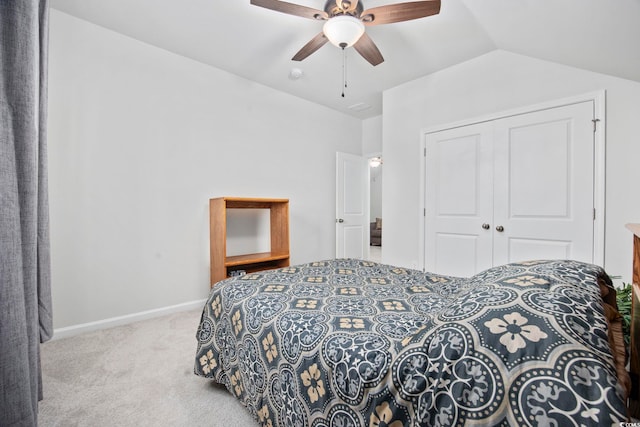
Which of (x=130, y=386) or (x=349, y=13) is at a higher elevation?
(x=349, y=13)

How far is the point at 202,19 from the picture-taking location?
7.98ft

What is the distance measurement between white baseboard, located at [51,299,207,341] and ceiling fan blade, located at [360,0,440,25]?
3130 mm

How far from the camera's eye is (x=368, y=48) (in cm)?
235

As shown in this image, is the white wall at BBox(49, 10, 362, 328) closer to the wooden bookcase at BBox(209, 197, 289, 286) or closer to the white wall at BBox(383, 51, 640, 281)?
the wooden bookcase at BBox(209, 197, 289, 286)

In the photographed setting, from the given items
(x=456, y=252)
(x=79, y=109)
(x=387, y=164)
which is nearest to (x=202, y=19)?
(x=79, y=109)

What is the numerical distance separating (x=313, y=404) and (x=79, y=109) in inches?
117

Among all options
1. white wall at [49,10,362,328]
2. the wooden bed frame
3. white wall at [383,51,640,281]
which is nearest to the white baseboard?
white wall at [49,10,362,328]

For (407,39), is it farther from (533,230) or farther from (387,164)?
(533,230)

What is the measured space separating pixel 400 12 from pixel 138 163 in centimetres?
262

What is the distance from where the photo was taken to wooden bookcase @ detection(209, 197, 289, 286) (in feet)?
9.71

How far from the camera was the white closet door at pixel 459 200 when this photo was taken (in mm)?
3008

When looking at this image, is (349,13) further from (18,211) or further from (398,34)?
(18,211)

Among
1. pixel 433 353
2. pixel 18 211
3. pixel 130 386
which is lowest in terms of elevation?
pixel 130 386

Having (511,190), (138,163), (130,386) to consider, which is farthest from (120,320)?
(511,190)
